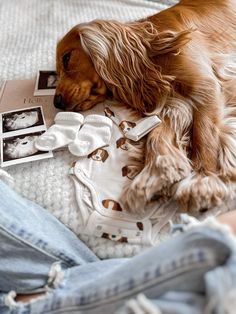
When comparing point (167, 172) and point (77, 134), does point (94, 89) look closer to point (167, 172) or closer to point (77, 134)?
point (77, 134)

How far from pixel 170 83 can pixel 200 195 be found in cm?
45

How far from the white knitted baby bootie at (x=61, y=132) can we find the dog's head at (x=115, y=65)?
6 centimetres

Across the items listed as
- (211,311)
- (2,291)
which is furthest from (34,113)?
(211,311)

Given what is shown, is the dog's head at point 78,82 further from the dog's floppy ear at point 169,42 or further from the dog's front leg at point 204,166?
the dog's front leg at point 204,166

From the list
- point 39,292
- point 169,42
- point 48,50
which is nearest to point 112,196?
point 39,292

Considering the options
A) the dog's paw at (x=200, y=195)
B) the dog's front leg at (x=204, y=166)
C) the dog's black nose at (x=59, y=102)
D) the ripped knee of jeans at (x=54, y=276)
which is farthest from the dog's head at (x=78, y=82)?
the ripped knee of jeans at (x=54, y=276)

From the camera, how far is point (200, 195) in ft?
4.01

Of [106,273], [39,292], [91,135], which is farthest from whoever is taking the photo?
[91,135]

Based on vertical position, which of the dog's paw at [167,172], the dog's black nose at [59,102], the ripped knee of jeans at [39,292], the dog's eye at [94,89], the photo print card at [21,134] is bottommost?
the ripped knee of jeans at [39,292]

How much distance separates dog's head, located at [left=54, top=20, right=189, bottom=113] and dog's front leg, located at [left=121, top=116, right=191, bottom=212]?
0.18 m

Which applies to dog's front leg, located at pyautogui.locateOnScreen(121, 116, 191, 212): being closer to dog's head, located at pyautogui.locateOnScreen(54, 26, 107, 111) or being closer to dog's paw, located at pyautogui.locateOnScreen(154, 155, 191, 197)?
dog's paw, located at pyautogui.locateOnScreen(154, 155, 191, 197)

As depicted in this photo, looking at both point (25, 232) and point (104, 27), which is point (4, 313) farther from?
point (104, 27)

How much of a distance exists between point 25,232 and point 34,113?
0.59 m

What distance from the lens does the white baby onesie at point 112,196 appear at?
122 cm
